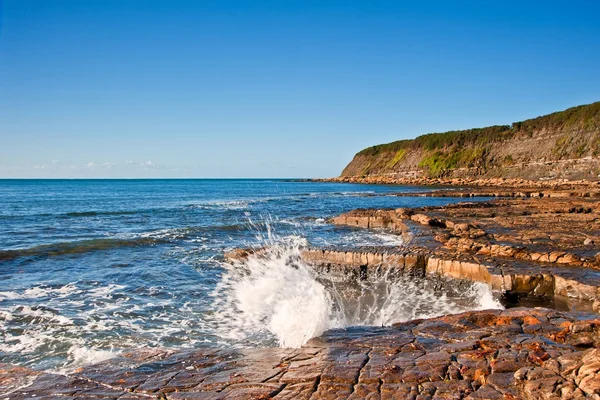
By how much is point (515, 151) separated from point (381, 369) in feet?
239

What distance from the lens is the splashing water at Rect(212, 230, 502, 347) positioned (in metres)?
8.09

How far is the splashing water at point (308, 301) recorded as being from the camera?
8.09 metres

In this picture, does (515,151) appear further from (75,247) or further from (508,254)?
(75,247)

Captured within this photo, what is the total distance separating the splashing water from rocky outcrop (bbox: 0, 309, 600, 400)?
4.91 ft

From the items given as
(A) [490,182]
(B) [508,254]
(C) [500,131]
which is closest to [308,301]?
(B) [508,254]


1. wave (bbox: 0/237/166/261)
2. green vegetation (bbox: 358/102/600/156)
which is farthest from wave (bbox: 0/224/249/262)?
green vegetation (bbox: 358/102/600/156)

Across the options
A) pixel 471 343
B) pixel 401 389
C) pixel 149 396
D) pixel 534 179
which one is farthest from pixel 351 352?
pixel 534 179

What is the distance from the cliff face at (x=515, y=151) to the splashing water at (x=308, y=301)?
50537 millimetres

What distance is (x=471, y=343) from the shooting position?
215 inches

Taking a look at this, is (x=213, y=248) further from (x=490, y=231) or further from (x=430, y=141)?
(x=430, y=141)

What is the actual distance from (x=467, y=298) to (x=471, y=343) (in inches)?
202

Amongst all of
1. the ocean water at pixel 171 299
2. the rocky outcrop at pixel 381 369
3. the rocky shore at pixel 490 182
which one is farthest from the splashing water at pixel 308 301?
the rocky shore at pixel 490 182

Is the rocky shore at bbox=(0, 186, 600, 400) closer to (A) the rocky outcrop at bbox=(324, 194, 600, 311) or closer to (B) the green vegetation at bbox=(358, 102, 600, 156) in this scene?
(A) the rocky outcrop at bbox=(324, 194, 600, 311)

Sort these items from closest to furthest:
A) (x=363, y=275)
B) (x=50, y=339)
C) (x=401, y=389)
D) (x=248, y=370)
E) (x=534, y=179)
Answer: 1. (x=401, y=389)
2. (x=248, y=370)
3. (x=50, y=339)
4. (x=363, y=275)
5. (x=534, y=179)
